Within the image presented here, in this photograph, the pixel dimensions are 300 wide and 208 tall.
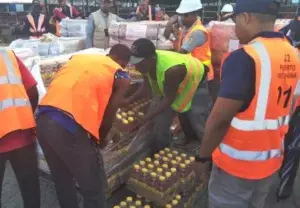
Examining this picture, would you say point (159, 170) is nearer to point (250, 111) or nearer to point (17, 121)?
point (17, 121)

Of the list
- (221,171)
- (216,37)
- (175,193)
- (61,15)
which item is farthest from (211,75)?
(61,15)

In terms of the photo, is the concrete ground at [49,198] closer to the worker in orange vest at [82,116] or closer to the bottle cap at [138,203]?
the bottle cap at [138,203]

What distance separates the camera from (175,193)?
295 cm

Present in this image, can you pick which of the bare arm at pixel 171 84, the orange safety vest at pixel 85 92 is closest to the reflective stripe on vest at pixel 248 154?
the orange safety vest at pixel 85 92

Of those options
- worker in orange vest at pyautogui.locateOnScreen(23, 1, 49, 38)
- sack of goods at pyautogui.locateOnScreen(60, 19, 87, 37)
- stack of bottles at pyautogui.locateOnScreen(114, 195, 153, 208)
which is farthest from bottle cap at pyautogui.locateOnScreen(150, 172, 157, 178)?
worker in orange vest at pyautogui.locateOnScreen(23, 1, 49, 38)

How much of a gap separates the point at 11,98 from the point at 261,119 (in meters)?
1.64

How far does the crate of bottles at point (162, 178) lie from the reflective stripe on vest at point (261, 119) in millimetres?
1101

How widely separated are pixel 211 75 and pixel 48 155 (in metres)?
2.85

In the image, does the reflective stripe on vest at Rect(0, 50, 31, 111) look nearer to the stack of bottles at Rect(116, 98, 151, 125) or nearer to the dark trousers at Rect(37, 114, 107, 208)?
the dark trousers at Rect(37, 114, 107, 208)

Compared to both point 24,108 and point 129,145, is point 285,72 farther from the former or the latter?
point 129,145

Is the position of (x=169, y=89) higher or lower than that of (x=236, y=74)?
lower

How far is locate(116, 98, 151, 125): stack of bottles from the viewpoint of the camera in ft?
10.9

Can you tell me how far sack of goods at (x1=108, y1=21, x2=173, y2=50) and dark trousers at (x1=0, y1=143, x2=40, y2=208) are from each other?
85.2 inches

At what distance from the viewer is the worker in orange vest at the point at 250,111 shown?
1.63 metres
